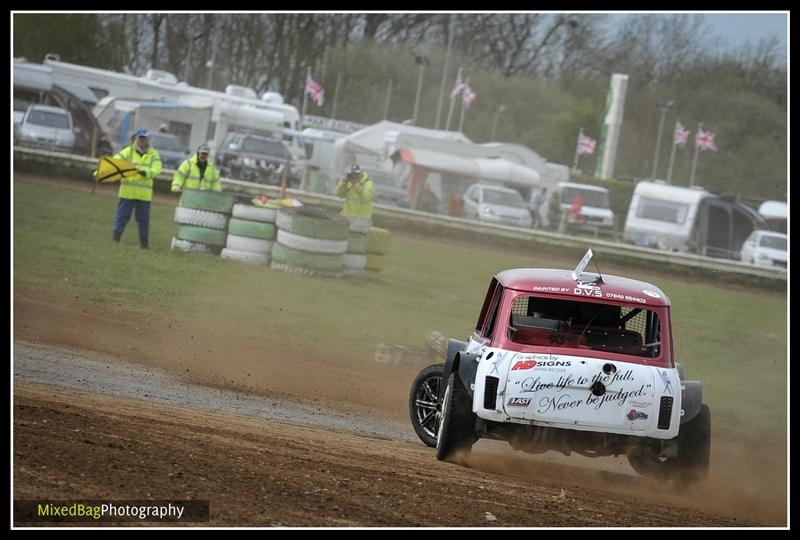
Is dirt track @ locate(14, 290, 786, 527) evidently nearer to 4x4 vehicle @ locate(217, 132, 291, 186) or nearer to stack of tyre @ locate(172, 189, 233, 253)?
stack of tyre @ locate(172, 189, 233, 253)

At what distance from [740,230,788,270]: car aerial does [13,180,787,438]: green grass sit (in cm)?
919

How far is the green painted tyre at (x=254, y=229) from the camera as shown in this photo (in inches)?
738

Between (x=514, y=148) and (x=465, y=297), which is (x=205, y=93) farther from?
(x=465, y=297)

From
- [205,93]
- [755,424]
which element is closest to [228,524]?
[755,424]

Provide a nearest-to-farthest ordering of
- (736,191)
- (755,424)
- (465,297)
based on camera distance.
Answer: (755,424), (465,297), (736,191)

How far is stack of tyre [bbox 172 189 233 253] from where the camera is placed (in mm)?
18969

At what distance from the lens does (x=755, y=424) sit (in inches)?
550

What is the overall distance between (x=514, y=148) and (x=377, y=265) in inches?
911

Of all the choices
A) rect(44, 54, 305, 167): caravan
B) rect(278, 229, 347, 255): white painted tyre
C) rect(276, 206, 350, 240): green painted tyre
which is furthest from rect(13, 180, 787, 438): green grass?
rect(44, 54, 305, 167): caravan

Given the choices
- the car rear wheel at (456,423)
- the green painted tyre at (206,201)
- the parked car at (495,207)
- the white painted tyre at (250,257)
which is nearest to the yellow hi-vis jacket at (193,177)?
the green painted tyre at (206,201)

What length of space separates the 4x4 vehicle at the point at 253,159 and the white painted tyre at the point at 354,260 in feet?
56.3

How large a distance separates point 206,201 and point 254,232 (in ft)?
3.23

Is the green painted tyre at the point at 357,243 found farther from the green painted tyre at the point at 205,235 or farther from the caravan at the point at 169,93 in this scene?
the caravan at the point at 169,93

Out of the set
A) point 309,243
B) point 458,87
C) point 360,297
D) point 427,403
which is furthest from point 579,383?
point 458,87
